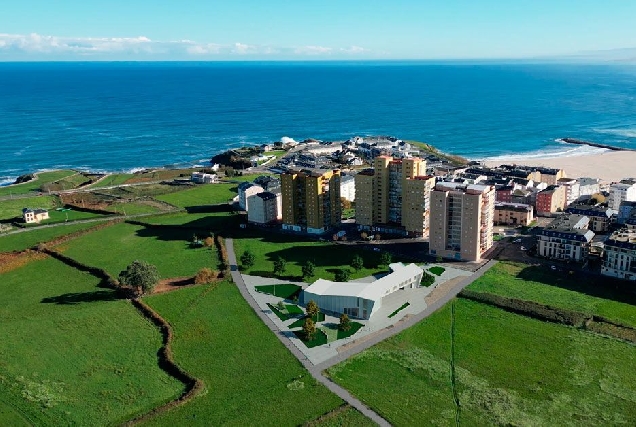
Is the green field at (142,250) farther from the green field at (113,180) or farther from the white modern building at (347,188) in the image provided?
the green field at (113,180)

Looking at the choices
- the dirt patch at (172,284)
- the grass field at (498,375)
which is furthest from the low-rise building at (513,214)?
the dirt patch at (172,284)

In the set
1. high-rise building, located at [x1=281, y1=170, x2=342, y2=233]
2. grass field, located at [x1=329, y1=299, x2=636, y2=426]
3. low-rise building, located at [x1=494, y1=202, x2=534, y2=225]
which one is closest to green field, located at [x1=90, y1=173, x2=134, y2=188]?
high-rise building, located at [x1=281, y1=170, x2=342, y2=233]

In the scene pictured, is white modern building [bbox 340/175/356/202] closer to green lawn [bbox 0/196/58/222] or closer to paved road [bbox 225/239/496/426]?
paved road [bbox 225/239/496/426]

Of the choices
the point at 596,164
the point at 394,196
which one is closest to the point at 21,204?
the point at 394,196

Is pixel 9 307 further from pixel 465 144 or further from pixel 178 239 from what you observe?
pixel 465 144

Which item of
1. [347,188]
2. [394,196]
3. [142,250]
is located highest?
[394,196]

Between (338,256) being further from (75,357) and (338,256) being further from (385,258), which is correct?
(75,357)

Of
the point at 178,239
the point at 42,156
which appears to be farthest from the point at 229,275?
the point at 42,156
